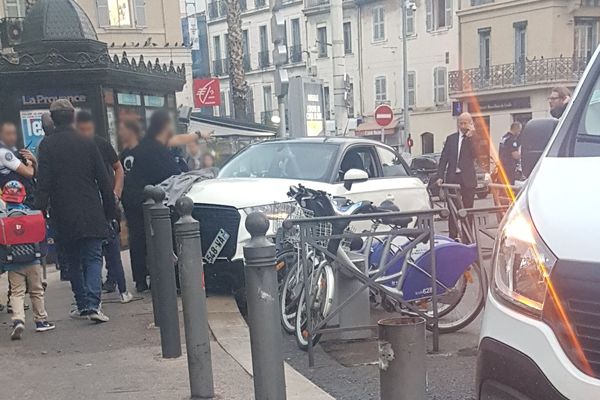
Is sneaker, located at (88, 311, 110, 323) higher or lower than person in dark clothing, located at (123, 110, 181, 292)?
lower

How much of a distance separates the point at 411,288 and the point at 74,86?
5832 millimetres

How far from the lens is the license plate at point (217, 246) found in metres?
6.12

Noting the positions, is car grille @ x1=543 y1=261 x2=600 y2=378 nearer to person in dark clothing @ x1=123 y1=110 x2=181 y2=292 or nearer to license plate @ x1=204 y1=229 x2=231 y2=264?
license plate @ x1=204 y1=229 x2=231 y2=264

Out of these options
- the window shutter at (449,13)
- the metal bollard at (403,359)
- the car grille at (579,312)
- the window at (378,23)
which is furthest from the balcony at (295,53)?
the car grille at (579,312)

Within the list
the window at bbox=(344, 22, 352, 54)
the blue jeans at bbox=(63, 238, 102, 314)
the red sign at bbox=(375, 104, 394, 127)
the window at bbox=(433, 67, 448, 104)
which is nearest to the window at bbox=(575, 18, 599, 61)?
the window at bbox=(433, 67, 448, 104)

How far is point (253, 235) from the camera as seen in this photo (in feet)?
9.84

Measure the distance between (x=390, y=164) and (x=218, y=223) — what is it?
2.70 meters

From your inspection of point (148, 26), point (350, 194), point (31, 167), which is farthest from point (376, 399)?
point (148, 26)

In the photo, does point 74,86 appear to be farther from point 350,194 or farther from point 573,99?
point 573,99

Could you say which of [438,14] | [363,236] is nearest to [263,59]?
[438,14]

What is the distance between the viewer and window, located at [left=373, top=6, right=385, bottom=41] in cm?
4432

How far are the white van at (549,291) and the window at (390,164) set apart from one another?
504 cm

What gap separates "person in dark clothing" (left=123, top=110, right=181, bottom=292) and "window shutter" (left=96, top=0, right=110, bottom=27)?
19667 mm

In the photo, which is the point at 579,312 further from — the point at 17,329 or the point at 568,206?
the point at 17,329
